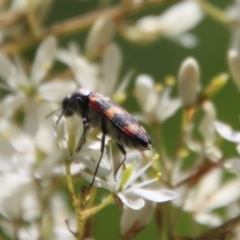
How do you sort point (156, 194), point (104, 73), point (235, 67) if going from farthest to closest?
point (104, 73) → point (235, 67) → point (156, 194)

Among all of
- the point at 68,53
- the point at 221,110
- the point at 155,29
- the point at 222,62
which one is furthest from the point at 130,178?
the point at 222,62

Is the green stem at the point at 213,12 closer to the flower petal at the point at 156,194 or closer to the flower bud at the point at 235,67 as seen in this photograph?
the flower bud at the point at 235,67

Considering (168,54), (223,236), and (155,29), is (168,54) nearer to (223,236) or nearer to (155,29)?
(155,29)

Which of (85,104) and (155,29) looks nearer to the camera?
(85,104)

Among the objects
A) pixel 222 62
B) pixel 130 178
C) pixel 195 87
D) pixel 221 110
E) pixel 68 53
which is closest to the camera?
pixel 130 178

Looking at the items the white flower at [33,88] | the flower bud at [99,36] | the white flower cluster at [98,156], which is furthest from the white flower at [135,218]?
the flower bud at [99,36]

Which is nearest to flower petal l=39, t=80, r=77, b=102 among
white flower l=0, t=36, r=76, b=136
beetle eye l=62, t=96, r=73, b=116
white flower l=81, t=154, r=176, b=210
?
white flower l=0, t=36, r=76, b=136

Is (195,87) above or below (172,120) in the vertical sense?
above

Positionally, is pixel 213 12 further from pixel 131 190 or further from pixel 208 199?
pixel 131 190

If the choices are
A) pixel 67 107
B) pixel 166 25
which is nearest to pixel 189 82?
pixel 67 107
